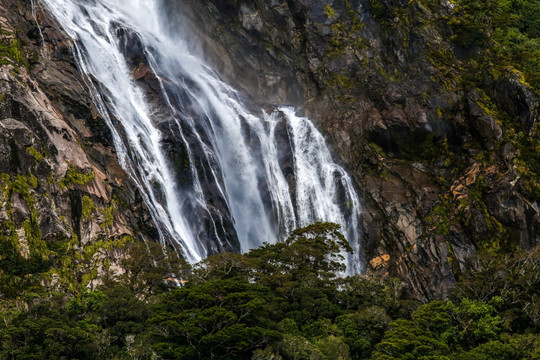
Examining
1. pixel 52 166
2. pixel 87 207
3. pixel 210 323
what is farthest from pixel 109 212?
pixel 210 323

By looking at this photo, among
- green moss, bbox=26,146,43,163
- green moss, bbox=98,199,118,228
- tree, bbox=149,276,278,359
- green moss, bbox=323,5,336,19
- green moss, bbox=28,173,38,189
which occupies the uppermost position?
green moss, bbox=323,5,336,19

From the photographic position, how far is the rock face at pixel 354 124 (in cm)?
3603

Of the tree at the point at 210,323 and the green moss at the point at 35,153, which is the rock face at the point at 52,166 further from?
the tree at the point at 210,323

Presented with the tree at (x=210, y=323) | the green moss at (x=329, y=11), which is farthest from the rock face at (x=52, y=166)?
the green moss at (x=329, y=11)

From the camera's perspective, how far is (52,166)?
3591cm

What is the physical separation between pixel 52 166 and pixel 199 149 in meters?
14.2

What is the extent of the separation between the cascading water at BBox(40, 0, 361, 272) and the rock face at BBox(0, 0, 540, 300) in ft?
4.42

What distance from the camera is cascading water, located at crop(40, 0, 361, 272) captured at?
4369 cm

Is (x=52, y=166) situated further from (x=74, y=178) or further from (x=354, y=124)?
(x=354, y=124)

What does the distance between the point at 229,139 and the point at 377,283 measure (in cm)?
2010

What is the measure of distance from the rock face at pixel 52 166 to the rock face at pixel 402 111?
21280 millimetres

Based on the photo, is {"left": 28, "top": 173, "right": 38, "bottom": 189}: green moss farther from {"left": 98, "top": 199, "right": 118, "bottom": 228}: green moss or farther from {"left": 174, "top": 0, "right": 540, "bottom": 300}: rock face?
{"left": 174, "top": 0, "right": 540, "bottom": 300}: rock face

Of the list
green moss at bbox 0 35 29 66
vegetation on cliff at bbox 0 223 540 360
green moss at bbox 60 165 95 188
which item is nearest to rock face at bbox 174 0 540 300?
vegetation on cliff at bbox 0 223 540 360

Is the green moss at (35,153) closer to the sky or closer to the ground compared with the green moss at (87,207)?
closer to the sky
